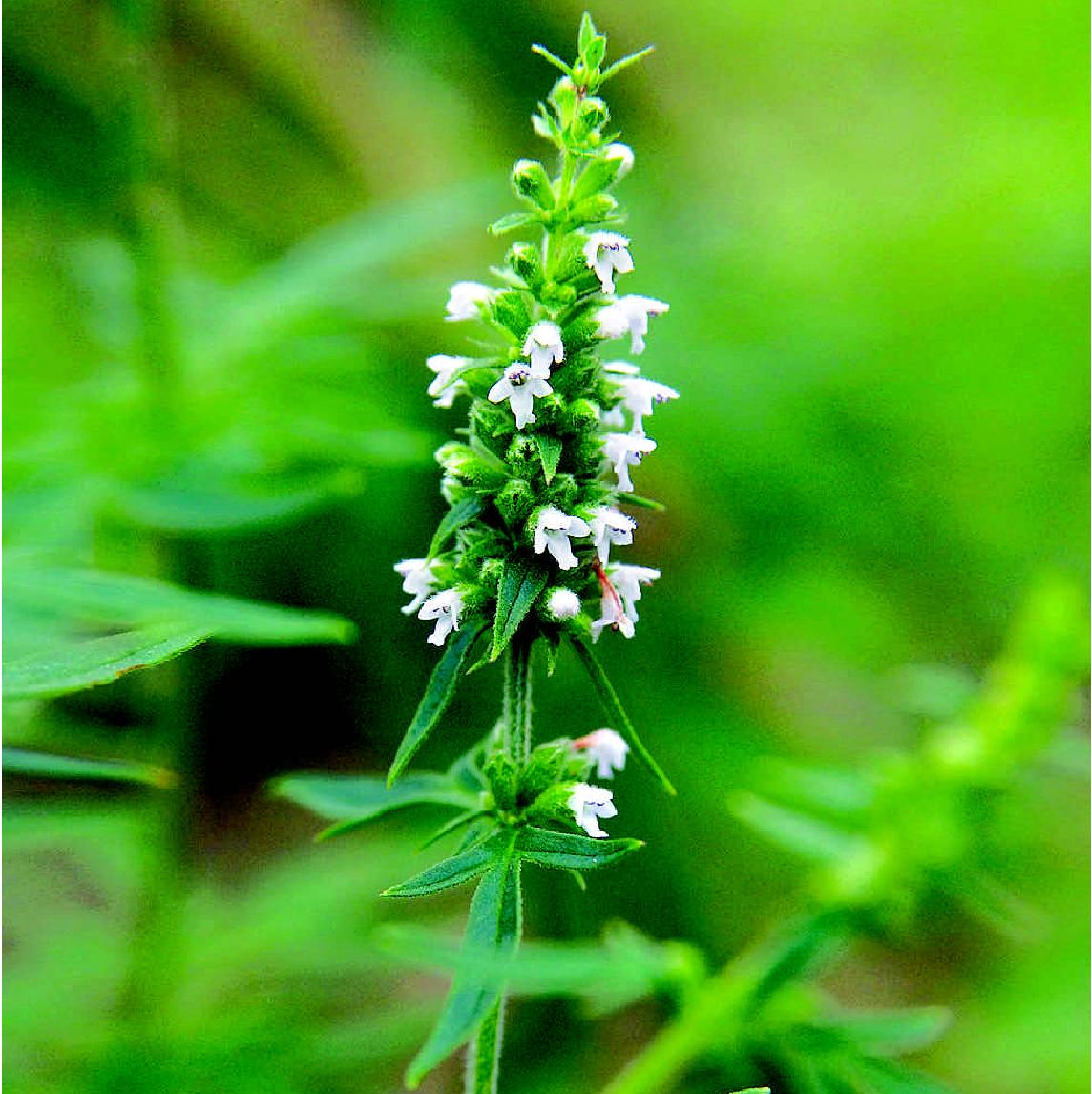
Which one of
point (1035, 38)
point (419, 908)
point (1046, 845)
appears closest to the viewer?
point (419, 908)

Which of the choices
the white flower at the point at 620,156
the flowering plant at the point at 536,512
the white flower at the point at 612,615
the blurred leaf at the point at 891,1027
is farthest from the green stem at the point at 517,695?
the blurred leaf at the point at 891,1027

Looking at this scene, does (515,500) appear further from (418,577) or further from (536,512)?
(418,577)

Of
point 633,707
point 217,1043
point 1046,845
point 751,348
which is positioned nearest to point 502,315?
point 217,1043

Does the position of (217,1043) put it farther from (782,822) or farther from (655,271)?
(655,271)

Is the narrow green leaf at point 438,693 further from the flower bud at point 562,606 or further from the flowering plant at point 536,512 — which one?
the flower bud at point 562,606

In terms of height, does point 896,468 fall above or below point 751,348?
below

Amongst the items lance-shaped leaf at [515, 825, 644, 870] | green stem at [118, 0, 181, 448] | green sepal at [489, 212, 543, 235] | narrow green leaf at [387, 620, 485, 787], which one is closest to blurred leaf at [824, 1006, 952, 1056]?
lance-shaped leaf at [515, 825, 644, 870]

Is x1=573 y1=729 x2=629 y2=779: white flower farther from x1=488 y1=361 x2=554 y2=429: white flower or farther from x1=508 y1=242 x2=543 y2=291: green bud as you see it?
x1=508 y1=242 x2=543 y2=291: green bud
